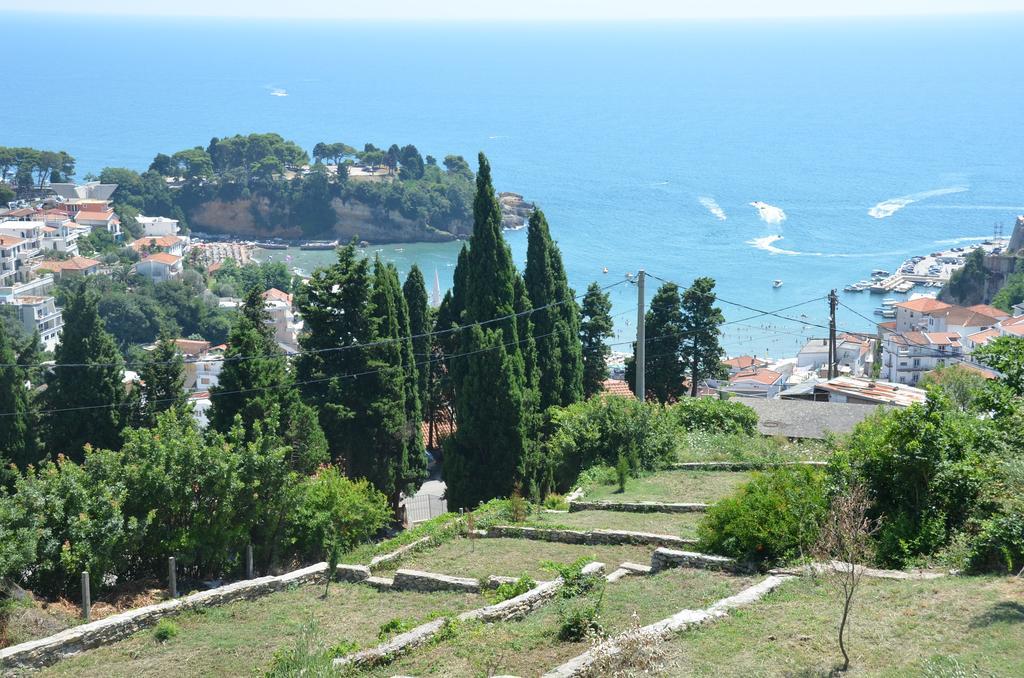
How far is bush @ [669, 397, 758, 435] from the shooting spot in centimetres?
2406

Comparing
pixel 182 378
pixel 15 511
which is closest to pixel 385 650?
pixel 15 511

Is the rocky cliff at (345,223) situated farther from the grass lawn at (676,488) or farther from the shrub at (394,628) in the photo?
the shrub at (394,628)

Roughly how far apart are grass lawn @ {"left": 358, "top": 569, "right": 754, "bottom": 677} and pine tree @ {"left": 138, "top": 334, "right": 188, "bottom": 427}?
15877 millimetres

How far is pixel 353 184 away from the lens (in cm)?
11606

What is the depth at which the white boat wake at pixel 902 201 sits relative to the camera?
114m

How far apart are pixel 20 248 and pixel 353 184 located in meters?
37.8

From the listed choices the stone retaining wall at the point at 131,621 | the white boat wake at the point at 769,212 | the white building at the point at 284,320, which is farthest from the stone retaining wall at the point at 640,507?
the white boat wake at the point at 769,212

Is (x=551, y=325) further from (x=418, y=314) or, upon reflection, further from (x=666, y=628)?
(x=666, y=628)

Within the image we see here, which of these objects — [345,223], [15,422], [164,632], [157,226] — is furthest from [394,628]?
[345,223]

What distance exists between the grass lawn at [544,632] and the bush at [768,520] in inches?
19.8

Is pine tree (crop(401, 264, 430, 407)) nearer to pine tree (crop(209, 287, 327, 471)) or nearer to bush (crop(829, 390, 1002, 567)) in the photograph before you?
pine tree (crop(209, 287, 327, 471))

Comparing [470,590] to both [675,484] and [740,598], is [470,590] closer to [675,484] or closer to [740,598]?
[740,598]

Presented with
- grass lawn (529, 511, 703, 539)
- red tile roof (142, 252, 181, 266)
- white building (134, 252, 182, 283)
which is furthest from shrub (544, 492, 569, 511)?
red tile roof (142, 252, 181, 266)

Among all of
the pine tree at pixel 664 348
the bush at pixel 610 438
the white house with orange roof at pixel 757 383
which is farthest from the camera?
the white house with orange roof at pixel 757 383
